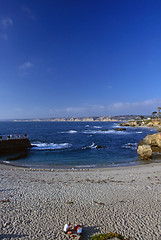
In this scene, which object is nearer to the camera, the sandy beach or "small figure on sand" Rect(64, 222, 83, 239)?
"small figure on sand" Rect(64, 222, 83, 239)

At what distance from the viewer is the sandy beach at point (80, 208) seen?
19.9 ft

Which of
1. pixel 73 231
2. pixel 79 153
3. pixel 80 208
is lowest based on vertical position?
pixel 79 153

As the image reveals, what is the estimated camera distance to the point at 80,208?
7895 millimetres

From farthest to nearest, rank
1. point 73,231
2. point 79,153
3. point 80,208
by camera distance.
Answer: point 79,153
point 80,208
point 73,231

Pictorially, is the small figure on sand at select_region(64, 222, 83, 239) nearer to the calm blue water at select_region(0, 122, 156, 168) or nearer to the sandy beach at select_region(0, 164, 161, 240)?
the sandy beach at select_region(0, 164, 161, 240)

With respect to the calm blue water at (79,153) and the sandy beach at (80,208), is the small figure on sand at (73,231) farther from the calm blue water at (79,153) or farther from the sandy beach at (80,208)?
the calm blue water at (79,153)

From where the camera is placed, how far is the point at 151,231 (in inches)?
239

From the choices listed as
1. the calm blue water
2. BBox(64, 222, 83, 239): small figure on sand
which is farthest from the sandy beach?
the calm blue water

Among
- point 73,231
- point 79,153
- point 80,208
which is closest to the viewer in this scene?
point 73,231

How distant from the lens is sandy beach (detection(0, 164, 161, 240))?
6.05 metres

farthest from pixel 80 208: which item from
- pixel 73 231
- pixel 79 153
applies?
pixel 79 153

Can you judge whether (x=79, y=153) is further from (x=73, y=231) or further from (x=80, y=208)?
(x=73, y=231)

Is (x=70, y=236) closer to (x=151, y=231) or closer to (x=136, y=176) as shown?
(x=151, y=231)

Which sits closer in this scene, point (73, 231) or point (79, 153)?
point (73, 231)
